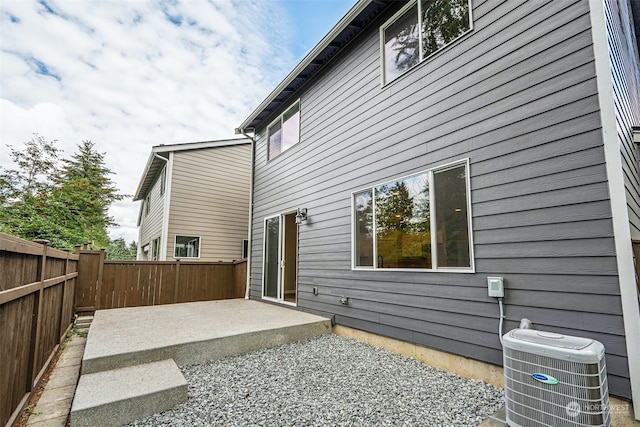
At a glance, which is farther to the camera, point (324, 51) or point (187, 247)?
point (187, 247)

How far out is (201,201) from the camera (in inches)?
389

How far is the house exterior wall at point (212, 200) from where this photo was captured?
9500 mm

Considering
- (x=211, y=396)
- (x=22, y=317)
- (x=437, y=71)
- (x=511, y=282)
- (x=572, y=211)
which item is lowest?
(x=211, y=396)

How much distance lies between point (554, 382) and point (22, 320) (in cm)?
357

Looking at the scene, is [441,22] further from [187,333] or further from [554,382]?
[187,333]

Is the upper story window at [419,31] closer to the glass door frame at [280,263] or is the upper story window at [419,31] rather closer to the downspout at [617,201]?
the downspout at [617,201]

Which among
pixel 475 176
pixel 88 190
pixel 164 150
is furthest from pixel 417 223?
pixel 88 190

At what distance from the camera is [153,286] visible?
702 cm

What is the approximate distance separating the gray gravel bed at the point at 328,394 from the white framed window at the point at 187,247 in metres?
6.53

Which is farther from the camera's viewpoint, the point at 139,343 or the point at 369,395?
the point at 139,343

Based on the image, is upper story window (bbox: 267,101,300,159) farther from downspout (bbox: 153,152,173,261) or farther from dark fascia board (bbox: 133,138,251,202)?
downspout (bbox: 153,152,173,261)

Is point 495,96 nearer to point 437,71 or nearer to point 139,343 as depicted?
point 437,71

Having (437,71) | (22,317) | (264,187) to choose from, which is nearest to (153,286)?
(264,187)

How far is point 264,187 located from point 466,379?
18.9 feet
